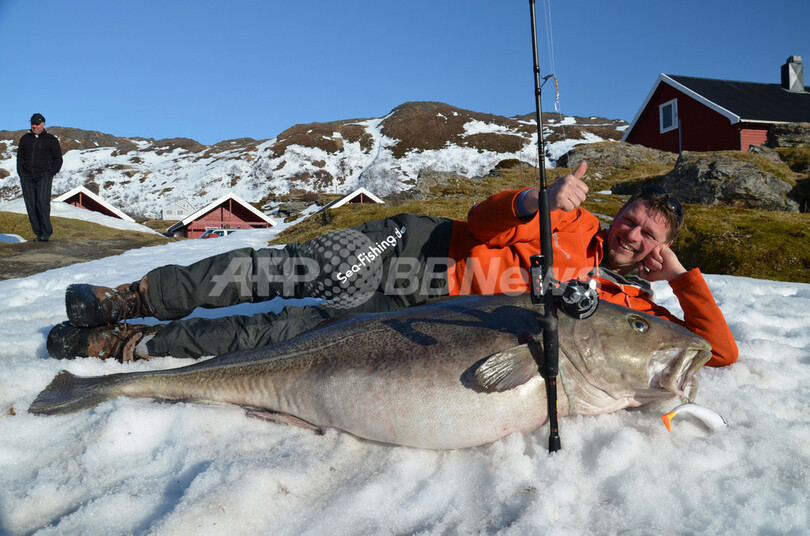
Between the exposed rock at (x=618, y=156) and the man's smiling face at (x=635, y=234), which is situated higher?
the exposed rock at (x=618, y=156)

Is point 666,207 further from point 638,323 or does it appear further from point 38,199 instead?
point 38,199

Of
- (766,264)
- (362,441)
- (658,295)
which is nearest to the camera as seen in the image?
(362,441)

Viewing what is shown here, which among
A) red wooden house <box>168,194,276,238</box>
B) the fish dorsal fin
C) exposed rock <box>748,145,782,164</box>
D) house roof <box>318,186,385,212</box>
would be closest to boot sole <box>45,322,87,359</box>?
Result: the fish dorsal fin

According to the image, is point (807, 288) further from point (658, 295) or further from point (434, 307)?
point (434, 307)

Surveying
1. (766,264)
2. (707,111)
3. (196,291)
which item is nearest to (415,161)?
(707,111)

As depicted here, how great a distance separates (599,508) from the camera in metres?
1.74

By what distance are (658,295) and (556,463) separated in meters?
3.68

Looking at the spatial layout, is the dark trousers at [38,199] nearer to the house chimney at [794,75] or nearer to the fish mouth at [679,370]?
the fish mouth at [679,370]

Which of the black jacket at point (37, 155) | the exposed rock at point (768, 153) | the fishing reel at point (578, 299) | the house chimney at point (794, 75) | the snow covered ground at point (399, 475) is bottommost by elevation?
the snow covered ground at point (399, 475)

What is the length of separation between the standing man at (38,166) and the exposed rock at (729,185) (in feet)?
54.6

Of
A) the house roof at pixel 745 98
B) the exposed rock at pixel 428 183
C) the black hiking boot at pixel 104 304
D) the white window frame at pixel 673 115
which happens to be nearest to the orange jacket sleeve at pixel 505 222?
the black hiking boot at pixel 104 304

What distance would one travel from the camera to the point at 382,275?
3.71 metres

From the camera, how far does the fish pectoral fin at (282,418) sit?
7.86ft

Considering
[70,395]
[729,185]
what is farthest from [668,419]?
[729,185]
